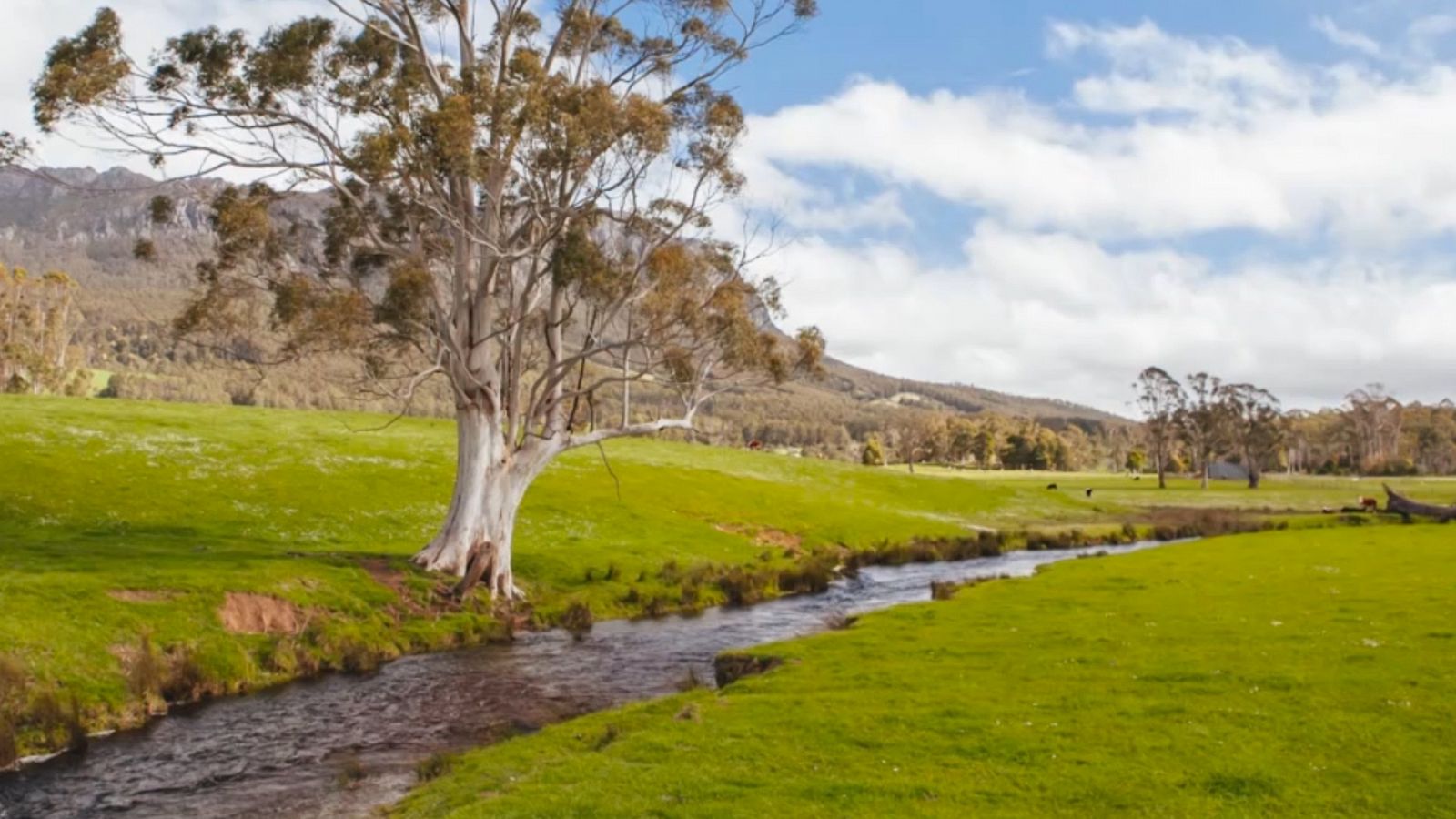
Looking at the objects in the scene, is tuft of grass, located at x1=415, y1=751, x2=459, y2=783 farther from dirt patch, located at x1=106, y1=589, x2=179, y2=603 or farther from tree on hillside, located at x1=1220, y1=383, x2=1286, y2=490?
tree on hillside, located at x1=1220, y1=383, x2=1286, y2=490

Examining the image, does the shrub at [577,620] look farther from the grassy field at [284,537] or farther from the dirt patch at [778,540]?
the dirt patch at [778,540]

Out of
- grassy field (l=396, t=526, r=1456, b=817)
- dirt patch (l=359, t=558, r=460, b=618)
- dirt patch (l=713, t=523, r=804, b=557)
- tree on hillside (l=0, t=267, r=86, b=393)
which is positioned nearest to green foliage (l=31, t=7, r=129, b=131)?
dirt patch (l=359, t=558, r=460, b=618)

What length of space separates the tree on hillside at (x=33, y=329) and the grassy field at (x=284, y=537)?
4879cm

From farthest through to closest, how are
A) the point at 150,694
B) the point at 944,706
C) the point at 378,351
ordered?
the point at 378,351
the point at 150,694
the point at 944,706

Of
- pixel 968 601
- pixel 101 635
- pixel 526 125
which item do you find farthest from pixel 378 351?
pixel 968 601

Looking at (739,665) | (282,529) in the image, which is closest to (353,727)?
(739,665)

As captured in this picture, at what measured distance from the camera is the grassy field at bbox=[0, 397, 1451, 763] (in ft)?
75.9

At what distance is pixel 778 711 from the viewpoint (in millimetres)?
17500

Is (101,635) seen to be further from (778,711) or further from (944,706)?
(944,706)

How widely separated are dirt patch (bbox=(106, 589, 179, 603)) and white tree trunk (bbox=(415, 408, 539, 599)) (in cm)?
877

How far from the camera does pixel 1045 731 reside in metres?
15.3

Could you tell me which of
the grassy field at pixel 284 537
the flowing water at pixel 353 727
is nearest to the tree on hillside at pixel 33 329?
the grassy field at pixel 284 537

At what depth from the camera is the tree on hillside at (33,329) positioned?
339 feet

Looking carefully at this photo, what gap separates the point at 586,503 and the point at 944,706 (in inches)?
1591
